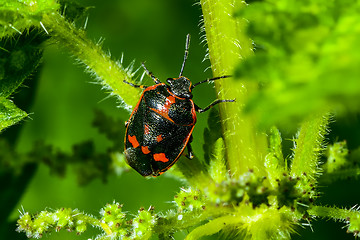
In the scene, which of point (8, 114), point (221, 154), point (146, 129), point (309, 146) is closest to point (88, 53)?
point (8, 114)

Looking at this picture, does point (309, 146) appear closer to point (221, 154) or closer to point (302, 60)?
point (221, 154)

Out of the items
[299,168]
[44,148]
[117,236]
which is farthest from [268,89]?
[44,148]

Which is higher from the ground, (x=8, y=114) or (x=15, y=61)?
(x=15, y=61)

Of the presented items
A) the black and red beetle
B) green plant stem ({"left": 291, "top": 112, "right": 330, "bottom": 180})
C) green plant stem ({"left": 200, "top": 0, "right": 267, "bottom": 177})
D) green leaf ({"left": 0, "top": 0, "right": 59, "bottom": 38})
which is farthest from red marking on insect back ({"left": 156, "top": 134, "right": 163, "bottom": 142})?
green leaf ({"left": 0, "top": 0, "right": 59, "bottom": 38})

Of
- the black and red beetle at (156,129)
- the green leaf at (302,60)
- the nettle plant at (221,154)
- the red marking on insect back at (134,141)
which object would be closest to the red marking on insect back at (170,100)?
the black and red beetle at (156,129)

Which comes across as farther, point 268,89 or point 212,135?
point 212,135

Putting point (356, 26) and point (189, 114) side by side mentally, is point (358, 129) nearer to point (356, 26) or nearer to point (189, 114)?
point (189, 114)
